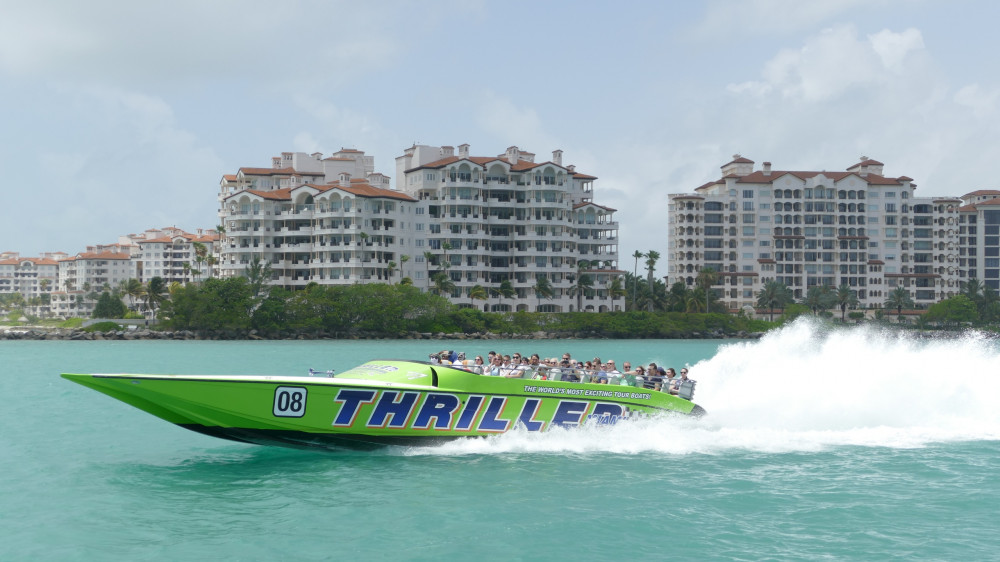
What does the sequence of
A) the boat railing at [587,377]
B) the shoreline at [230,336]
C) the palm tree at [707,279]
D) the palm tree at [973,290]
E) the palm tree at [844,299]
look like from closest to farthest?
the boat railing at [587,377], the shoreline at [230,336], the palm tree at [707,279], the palm tree at [844,299], the palm tree at [973,290]

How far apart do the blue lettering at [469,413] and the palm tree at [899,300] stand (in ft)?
396

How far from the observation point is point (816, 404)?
23.4 meters

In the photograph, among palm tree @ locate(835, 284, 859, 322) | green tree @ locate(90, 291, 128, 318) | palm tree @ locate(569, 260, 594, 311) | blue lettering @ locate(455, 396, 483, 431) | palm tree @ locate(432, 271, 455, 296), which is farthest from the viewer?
palm tree @ locate(835, 284, 859, 322)

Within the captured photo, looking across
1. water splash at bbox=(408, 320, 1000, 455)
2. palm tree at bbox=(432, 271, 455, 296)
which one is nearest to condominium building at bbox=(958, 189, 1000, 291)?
palm tree at bbox=(432, 271, 455, 296)

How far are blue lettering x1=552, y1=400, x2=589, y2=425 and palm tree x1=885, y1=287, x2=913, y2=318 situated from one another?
11883 cm

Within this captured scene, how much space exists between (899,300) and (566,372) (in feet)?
394

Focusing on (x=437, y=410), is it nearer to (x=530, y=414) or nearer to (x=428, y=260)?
(x=530, y=414)

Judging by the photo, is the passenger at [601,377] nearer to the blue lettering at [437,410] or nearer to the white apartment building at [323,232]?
the blue lettering at [437,410]

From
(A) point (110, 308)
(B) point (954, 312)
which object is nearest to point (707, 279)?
(B) point (954, 312)

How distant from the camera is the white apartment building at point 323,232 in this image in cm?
10412

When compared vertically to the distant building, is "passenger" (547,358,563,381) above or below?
below

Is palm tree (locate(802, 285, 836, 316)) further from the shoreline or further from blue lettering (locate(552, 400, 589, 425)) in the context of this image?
blue lettering (locate(552, 400, 589, 425))

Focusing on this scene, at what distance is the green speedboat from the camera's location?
16.4 meters

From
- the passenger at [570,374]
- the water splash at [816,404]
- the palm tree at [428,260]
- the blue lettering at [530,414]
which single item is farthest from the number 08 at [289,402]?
the palm tree at [428,260]
